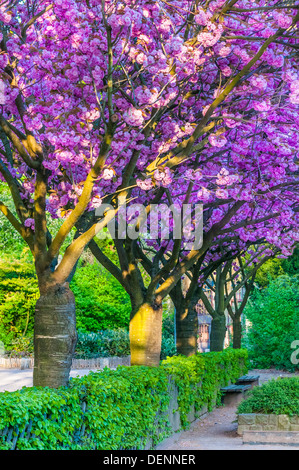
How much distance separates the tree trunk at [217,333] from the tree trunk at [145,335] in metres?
8.15

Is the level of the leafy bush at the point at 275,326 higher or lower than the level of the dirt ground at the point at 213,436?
higher

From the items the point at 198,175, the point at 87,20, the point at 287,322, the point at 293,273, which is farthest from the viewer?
the point at 293,273

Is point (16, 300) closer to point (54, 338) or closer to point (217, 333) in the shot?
point (217, 333)

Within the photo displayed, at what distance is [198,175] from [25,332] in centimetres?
1828

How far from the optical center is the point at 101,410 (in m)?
6.68

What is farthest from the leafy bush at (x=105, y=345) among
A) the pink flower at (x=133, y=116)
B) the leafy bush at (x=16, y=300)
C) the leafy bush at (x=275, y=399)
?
the pink flower at (x=133, y=116)

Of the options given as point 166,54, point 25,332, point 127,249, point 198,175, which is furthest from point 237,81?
point 25,332

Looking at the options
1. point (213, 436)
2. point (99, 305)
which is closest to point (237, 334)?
point (99, 305)

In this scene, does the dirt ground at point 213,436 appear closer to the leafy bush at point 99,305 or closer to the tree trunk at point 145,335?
the tree trunk at point 145,335

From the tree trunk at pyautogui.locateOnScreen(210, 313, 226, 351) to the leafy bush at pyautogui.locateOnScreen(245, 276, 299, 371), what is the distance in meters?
6.17

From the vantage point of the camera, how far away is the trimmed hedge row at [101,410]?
16.7 feet

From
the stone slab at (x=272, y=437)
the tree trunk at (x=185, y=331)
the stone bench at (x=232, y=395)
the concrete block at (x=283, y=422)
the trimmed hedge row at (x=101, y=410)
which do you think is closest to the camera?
the trimmed hedge row at (x=101, y=410)
